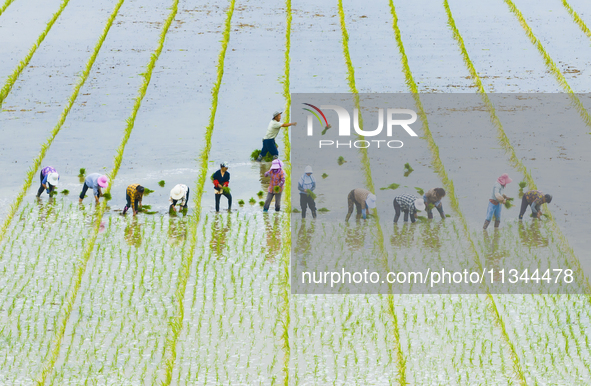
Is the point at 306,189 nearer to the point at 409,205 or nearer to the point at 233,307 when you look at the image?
the point at 409,205

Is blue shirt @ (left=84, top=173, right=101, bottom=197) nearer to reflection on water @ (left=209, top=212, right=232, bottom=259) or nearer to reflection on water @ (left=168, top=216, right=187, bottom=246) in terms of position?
reflection on water @ (left=168, top=216, right=187, bottom=246)

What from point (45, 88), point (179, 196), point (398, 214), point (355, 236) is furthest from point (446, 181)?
point (45, 88)

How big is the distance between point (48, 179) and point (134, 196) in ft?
5.68

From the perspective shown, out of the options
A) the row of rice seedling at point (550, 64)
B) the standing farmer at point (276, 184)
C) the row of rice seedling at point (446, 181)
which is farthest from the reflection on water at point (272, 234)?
the row of rice seedling at point (550, 64)

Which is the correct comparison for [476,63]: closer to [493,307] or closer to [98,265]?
[493,307]

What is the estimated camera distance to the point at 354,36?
21.7 meters

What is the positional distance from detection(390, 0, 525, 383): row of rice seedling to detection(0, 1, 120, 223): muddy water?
7.58 meters

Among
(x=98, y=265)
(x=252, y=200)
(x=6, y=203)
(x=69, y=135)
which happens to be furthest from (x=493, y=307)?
(x=69, y=135)

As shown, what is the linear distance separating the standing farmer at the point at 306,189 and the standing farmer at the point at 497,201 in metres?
2.92

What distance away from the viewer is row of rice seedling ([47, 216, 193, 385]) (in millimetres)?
9258

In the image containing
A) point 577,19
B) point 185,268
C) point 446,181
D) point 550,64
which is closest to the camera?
point 185,268

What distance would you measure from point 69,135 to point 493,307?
1023 centimetres

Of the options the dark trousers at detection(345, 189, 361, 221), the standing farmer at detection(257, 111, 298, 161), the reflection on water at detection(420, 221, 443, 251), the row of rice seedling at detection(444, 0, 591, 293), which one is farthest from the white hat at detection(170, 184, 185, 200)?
the row of rice seedling at detection(444, 0, 591, 293)

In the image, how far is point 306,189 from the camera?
42.4 feet
